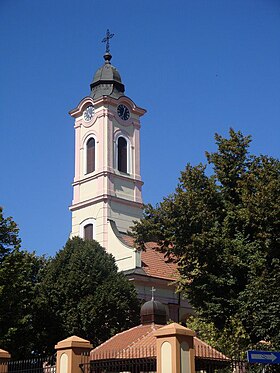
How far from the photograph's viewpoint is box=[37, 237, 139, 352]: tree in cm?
3288

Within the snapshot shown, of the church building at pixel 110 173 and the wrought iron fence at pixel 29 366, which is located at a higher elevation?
the church building at pixel 110 173

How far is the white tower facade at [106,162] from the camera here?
1874 inches

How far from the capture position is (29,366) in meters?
20.3

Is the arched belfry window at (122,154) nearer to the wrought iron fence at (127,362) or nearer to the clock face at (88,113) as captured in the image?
the clock face at (88,113)

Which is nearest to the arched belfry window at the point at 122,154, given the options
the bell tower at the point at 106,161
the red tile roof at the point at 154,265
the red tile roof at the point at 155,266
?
the bell tower at the point at 106,161

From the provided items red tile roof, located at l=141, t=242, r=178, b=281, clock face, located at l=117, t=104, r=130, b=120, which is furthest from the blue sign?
clock face, located at l=117, t=104, r=130, b=120

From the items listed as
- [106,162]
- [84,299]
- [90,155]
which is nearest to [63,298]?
[84,299]

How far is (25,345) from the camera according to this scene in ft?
102

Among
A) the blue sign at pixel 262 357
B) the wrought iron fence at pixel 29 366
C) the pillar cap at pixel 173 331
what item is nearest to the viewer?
the blue sign at pixel 262 357

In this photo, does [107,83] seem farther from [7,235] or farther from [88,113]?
[7,235]

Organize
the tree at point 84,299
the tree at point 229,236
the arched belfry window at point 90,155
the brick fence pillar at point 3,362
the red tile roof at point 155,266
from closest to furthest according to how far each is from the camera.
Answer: the brick fence pillar at point 3,362 → the tree at point 229,236 → the tree at point 84,299 → the red tile roof at point 155,266 → the arched belfry window at point 90,155

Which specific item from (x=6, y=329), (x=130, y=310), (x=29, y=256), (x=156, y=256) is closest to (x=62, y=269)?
(x=29, y=256)

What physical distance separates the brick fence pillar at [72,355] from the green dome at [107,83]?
34.3 meters

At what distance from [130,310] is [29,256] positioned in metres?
6.19
